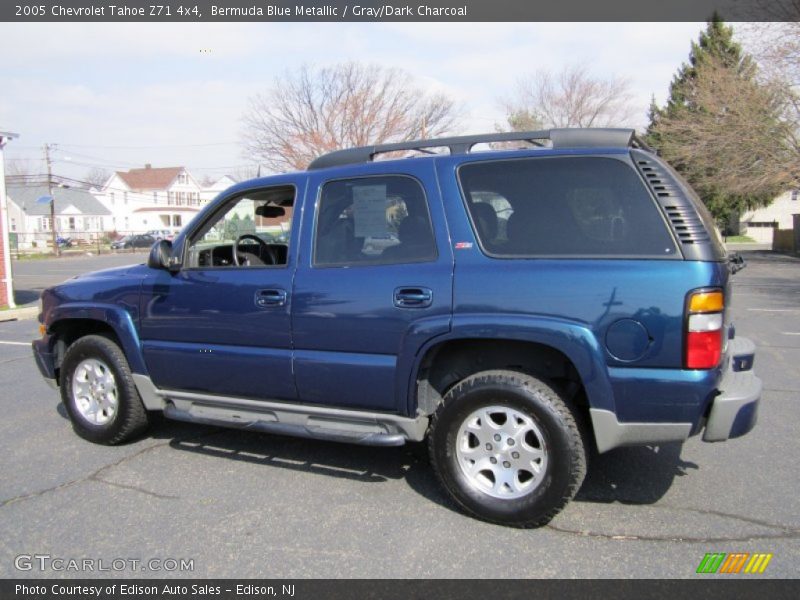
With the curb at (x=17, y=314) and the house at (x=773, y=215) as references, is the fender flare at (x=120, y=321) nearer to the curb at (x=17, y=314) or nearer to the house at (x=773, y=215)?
the curb at (x=17, y=314)

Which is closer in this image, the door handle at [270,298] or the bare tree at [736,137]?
the door handle at [270,298]

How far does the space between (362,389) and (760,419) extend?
3.48 metres

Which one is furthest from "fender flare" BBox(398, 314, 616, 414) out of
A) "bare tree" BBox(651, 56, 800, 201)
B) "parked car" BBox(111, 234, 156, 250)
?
"parked car" BBox(111, 234, 156, 250)

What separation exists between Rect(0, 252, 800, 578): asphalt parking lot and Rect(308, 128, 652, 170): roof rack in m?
2.03

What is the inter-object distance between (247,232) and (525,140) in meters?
2.38

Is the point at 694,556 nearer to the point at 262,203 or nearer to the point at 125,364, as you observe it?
the point at 262,203

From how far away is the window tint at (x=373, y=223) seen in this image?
11.9 feet

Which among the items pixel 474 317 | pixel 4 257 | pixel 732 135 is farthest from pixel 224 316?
pixel 732 135

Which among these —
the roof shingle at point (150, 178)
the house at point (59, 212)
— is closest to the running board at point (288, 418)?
the house at point (59, 212)

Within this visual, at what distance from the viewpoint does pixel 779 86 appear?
2419 centimetres

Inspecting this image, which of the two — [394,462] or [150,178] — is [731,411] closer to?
→ [394,462]

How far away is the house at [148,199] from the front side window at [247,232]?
249 ft
